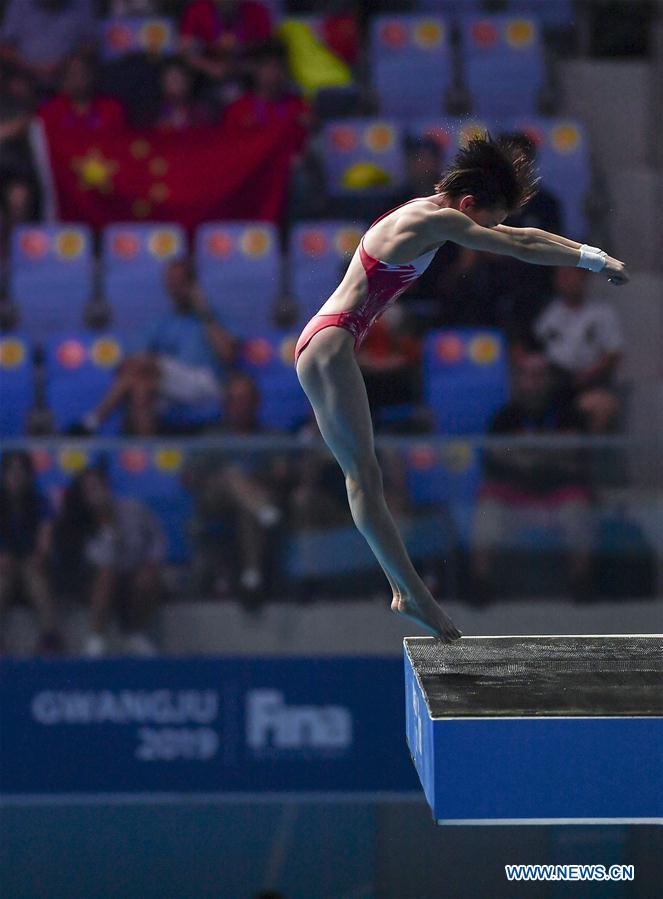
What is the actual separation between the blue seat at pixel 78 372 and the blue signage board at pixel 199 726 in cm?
133

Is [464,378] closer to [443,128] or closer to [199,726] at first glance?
[443,128]

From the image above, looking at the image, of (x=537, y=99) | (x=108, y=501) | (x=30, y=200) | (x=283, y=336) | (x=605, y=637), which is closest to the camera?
(x=605, y=637)

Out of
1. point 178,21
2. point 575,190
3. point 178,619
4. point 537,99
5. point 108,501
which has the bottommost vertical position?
point 178,619

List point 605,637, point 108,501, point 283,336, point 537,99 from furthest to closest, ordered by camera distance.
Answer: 1. point 537,99
2. point 283,336
3. point 108,501
4. point 605,637

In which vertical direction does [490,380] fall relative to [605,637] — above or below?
above

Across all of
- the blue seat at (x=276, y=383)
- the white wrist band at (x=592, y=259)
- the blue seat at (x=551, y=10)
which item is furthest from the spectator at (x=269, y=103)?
the white wrist band at (x=592, y=259)

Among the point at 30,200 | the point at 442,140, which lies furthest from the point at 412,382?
the point at 30,200

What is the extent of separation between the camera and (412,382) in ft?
22.0

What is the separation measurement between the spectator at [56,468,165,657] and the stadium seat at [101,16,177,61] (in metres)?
3.61

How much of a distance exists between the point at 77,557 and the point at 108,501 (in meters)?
0.31

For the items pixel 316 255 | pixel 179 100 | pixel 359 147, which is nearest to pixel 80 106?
pixel 179 100

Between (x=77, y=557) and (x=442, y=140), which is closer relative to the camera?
(x=77, y=557)

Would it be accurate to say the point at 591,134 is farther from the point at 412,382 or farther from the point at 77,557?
the point at 77,557

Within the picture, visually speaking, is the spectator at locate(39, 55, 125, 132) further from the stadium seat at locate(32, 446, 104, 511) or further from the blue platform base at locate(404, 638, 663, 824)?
the blue platform base at locate(404, 638, 663, 824)
